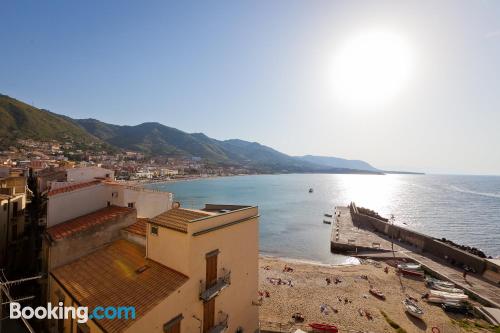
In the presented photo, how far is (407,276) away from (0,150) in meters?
154

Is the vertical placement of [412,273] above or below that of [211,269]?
below

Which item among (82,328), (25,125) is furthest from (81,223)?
(25,125)

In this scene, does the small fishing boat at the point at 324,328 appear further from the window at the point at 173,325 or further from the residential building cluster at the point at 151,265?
the window at the point at 173,325

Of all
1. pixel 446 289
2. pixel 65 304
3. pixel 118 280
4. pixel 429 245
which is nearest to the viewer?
pixel 118 280

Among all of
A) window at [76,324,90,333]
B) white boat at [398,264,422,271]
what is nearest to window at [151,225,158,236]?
window at [76,324,90,333]

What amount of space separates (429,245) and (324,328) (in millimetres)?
33361

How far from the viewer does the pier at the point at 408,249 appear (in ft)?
99.5

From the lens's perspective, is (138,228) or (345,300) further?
(345,300)

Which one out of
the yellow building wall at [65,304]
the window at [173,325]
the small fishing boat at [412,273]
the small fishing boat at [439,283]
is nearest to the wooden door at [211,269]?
the window at [173,325]

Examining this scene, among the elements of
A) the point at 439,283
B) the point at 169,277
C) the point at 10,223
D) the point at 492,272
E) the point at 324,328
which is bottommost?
the point at 439,283

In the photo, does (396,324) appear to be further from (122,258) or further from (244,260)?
(122,258)

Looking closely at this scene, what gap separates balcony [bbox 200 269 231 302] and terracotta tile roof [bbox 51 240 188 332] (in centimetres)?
124

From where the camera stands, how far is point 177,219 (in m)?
11.5

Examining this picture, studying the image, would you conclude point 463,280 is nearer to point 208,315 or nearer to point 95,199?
point 208,315
